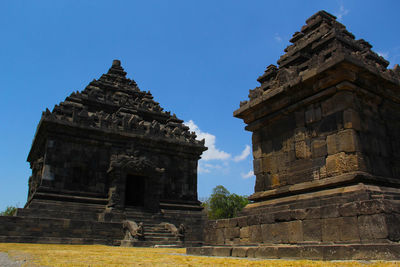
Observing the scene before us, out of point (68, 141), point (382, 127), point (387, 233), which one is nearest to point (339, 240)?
point (387, 233)

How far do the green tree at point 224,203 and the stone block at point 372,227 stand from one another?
157 feet

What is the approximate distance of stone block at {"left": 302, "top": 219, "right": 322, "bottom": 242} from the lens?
6145 millimetres

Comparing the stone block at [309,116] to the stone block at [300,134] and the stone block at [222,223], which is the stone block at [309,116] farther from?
the stone block at [222,223]

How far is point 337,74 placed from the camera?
23.6 feet

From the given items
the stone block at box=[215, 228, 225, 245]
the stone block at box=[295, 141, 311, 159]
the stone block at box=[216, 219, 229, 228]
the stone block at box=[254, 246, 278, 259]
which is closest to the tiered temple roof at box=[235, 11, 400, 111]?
the stone block at box=[295, 141, 311, 159]

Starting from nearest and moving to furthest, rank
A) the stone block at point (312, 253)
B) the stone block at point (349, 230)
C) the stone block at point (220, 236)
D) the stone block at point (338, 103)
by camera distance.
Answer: the stone block at point (312, 253) → the stone block at point (349, 230) → the stone block at point (338, 103) → the stone block at point (220, 236)

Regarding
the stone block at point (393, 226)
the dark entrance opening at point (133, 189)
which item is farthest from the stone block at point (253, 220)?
the dark entrance opening at point (133, 189)

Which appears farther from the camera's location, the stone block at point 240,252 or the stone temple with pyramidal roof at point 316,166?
the stone block at point 240,252

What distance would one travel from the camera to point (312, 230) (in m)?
6.27

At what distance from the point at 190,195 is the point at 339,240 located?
19.4m

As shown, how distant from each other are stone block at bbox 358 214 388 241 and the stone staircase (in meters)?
11.8

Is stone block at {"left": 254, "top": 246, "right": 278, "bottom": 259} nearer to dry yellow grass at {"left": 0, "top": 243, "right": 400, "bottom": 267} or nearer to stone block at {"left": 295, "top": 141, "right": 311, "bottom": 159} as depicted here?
dry yellow grass at {"left": 0, "top": 243, "right": 400, "bottom": 267}

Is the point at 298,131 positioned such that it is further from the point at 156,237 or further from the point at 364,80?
the point at 156,237

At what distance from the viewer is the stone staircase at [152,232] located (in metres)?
16.1
